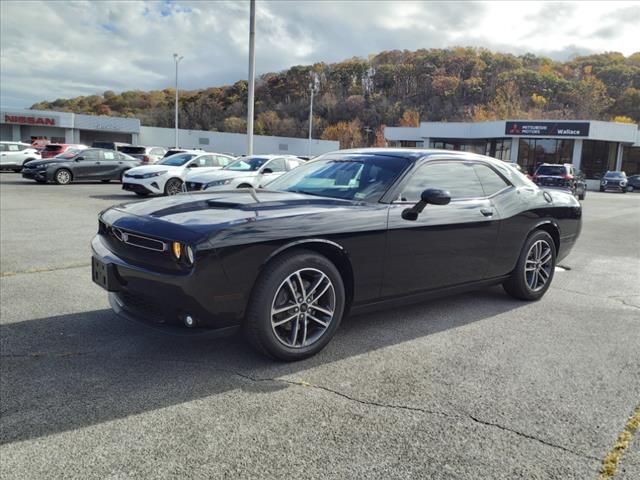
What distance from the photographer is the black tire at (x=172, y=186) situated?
15.3 meters

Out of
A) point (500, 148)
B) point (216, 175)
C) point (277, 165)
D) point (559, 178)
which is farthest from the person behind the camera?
point (500, 148)

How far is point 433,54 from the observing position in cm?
10312

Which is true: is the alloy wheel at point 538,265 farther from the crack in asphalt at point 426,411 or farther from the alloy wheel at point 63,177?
the alloy wheel at point 63,177

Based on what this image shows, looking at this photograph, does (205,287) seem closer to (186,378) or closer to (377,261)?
(186,378)

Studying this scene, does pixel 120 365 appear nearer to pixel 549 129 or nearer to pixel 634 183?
pixel 549 129

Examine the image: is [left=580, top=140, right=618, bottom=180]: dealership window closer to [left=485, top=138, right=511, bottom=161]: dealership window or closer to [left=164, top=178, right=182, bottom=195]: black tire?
[left=485, top=138, right=511, bottom=161]: dealership window

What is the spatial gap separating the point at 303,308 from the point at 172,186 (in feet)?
41.9

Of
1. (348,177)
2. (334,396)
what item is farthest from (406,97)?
(334,396)

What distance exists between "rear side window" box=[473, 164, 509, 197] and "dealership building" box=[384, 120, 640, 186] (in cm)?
3999

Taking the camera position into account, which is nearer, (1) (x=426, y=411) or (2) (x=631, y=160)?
(1) (x=426, y=411)

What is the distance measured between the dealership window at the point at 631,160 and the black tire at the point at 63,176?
4462 cm

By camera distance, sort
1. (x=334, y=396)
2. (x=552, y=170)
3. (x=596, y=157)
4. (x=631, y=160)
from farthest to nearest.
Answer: (x=631, y=160) → (x=596, y=157) → (x=552, y=170) → (x=334, y=396)

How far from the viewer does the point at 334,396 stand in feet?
10.2

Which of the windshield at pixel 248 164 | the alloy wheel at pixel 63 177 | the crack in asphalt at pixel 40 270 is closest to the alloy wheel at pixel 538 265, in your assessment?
the crack in asphalt at pixel 40 270
